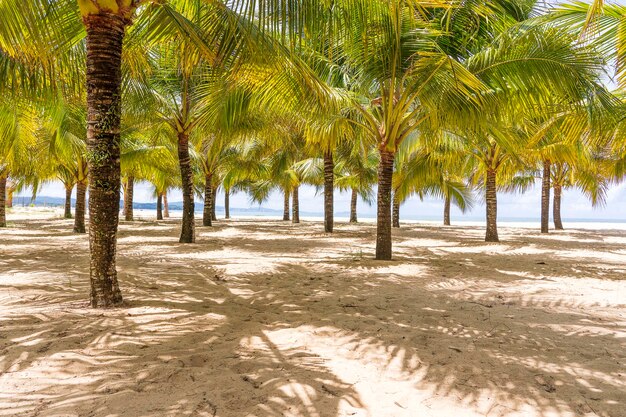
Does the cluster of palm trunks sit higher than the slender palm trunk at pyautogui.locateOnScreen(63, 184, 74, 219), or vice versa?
the cluster of palm trunks

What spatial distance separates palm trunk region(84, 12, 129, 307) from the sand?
470 millimetres

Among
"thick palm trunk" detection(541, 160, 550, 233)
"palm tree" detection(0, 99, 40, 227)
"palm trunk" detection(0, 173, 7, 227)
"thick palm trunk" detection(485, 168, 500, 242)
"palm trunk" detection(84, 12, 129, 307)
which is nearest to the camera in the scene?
"palm trunk" detection(84, 12, 129, 307)

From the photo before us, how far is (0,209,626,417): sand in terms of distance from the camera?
209 centimetres

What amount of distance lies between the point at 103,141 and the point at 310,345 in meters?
2.79

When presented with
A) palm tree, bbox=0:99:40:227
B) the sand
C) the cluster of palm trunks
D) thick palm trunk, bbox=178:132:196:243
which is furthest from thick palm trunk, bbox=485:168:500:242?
palm tree, bbox=0:99:40:227

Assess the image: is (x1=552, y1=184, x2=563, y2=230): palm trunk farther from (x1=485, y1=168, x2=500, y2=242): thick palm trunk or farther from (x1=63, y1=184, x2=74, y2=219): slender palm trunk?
(x1=63, y1=184, x2=74, y2=219): slender palm trunk

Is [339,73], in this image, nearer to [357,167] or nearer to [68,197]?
[357,167]

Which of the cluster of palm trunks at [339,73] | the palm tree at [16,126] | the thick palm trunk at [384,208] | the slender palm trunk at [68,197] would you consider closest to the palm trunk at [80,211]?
the palm tree at [16,126]

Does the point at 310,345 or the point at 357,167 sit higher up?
the point at 357,167

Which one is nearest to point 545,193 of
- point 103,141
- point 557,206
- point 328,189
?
point 557,206

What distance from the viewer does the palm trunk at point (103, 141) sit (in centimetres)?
362

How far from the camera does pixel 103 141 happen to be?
11.9 ft

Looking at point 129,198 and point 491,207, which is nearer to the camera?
point 491,207

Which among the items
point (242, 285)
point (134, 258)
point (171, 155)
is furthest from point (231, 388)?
point (171, 155)
